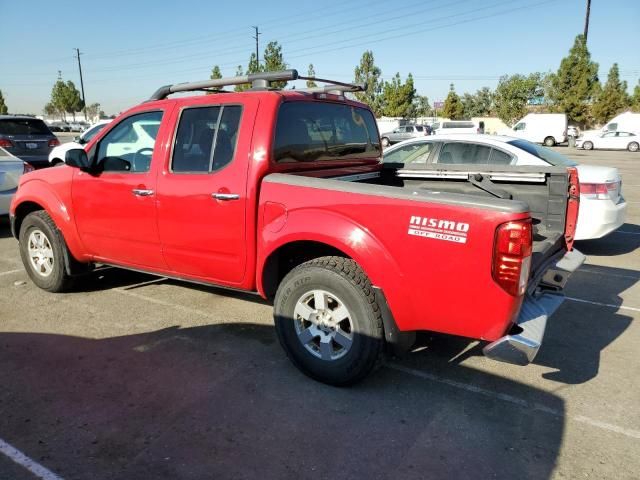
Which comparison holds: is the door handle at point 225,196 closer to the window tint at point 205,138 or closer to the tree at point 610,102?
the window tint at point 205,138

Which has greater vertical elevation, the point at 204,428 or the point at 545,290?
the point at 545,290

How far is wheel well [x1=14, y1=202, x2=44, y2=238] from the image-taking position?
5.41m

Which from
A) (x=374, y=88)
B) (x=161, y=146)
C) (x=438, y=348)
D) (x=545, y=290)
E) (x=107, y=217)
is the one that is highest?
(x=374, y=88)

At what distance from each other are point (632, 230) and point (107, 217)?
27.9 feet

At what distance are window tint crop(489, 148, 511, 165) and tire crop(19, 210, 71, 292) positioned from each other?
18.0 ft

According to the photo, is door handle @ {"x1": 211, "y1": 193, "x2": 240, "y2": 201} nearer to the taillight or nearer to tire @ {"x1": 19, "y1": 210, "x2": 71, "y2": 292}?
the taillight

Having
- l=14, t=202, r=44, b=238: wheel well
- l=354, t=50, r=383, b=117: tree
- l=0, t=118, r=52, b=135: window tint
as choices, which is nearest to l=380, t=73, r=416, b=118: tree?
l=354, t=50, r=383, b=117: tree

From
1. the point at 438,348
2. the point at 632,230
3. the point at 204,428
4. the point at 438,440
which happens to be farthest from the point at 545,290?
the point at 632,230

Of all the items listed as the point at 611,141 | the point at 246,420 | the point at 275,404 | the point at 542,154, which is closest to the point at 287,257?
the point at 275,404

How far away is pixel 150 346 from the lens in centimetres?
407

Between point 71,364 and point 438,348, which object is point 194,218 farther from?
point 438,348

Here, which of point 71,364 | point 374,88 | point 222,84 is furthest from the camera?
point 374,88

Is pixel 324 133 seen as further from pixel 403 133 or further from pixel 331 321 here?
pixel 403 133

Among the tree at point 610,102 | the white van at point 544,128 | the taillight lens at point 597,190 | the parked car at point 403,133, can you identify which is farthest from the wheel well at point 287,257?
the tree at point 610,102
